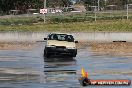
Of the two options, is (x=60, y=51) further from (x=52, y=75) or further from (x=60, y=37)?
(x=52, y=75)

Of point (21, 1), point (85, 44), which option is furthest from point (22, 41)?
point (21, 1)

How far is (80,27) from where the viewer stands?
5122 cm

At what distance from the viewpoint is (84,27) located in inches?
2004

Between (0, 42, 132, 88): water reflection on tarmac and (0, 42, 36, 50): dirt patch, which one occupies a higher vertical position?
(0, 42, 132, 88): water reflection on tarmac

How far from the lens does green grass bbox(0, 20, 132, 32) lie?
4984cm

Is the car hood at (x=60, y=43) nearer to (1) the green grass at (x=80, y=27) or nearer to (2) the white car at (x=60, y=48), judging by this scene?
(2) the white car at (x=60, y=48)

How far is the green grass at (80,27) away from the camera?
49844 millimetres

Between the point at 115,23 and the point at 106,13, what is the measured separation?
7229 millimetres

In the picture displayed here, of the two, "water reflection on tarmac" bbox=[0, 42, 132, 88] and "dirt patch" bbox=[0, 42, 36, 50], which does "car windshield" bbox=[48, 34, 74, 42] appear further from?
"dirt patch" bbox=[0, 42, 36, 50]

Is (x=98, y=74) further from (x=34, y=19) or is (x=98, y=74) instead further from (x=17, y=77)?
(x=34, y=19)

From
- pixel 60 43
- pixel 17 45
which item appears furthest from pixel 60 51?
pixel 17 45

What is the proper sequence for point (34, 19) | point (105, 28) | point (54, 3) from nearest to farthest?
point (105, 28) < point (34, 19) < point (54, 3)

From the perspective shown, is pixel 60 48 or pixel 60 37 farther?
pixel 60 37

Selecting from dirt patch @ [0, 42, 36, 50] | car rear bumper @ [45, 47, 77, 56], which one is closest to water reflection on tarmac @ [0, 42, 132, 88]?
car rear bumper @ [45, 47, 77, 56]
